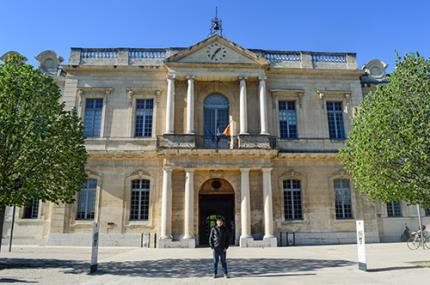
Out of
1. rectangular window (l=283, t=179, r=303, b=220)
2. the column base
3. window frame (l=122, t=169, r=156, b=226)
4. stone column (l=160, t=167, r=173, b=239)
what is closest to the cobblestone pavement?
the column base

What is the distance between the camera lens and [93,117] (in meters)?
20.3

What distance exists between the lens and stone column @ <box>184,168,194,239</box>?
1778 centimetres

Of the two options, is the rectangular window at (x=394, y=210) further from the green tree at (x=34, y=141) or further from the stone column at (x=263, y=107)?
the green tree at (x=34, y=141)

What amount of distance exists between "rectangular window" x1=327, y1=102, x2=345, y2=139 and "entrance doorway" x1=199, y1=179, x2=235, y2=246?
724 cm

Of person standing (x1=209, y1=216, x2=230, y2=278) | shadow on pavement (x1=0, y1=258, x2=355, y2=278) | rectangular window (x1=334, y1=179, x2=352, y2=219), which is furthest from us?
rectangular window (x1=334, y1=179, x2=352, y2=219)

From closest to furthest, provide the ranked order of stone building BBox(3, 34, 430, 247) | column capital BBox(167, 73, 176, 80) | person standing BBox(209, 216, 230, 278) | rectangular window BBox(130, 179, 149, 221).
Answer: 1. person standing BBox(209, 216, 230, 278)
2. stone building BBox(3, 34, 430, 247)
3. rectangular window BBox(130, 179, 149, 221)
4. column capital BBox(167, 73, 176, 80)

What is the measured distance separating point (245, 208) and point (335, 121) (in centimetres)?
815

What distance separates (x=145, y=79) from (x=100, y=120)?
3610 mm

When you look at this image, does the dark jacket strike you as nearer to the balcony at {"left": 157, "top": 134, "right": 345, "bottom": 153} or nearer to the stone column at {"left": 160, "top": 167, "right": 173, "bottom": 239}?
the stone column at {"left": 160, "top": 167, "right": 173, "bottom": 239}

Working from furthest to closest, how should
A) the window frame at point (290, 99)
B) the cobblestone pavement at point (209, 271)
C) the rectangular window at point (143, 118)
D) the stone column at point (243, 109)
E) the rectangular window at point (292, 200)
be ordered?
the window frame at point (290, 99) → the rectangular window at point (143, 118) → the stone column at point (243, 109) → the rectangular window at point (292, 200) → the cobblestone pavement at point (209, 271)

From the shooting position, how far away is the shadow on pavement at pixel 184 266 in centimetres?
947

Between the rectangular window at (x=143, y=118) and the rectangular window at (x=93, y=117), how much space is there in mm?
2175

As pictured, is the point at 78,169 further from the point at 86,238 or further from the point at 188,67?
the point at 188,67

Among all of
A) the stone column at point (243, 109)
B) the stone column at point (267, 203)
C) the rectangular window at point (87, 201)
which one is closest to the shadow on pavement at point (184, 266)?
the stone column at point (267, 203)
